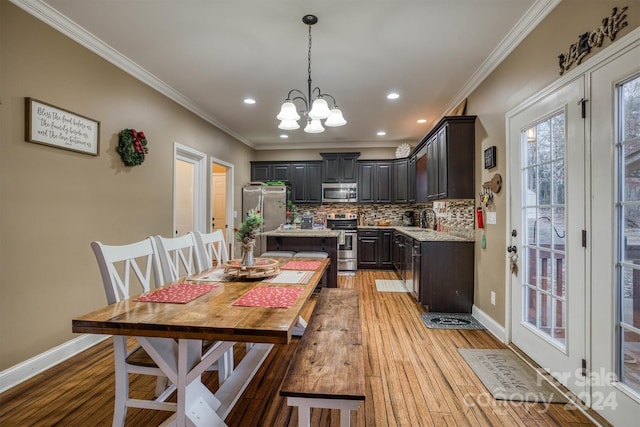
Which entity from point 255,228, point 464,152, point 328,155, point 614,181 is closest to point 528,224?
point 614,181

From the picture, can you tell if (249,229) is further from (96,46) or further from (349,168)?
(349,168)

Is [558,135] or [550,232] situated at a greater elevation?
[558,135]

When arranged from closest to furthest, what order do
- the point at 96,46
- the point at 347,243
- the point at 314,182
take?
the point at 96,46
the point at 347,243
the point at 314,182

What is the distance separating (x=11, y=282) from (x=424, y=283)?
3658 mm

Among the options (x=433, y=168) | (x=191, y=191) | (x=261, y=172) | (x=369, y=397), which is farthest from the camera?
(x=261, y=172)

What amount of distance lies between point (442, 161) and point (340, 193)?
306 cm

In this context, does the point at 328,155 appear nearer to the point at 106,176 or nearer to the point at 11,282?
the point at 106,176

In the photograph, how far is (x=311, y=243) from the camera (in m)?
4.25

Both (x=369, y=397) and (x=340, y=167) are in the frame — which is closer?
(x=369, y=397)

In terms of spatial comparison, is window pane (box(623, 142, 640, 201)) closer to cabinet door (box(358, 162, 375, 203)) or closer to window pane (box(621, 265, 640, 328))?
window pane (box(621, 265, 640, 328))

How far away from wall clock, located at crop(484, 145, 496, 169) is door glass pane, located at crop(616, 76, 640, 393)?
128cm

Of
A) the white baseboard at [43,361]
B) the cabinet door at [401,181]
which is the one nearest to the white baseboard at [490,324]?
the cabinet door at [401,181]

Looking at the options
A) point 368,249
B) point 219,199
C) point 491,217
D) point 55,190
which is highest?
point 219,199

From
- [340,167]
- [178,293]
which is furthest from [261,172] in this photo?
[178,293]
